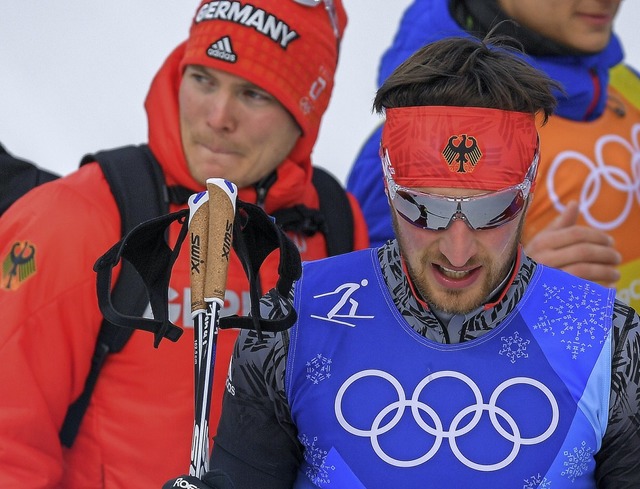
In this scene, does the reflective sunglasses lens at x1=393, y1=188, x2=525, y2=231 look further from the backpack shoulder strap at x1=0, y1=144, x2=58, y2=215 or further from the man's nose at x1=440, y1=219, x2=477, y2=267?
the backpack shoulder strap at x1=0, y1=144, x2=58, y2=215

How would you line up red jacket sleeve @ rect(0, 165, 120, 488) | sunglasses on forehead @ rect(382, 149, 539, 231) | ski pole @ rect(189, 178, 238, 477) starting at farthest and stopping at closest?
red jacket sleeve @ rect(0, 165, 120, 488) < sunglasses on forehead @ rect(382, 149, 539, 231) < ski pole @ rect(189, 178, 238, 477)

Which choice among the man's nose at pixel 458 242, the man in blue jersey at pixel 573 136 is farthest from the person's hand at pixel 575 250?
the man's nose at pixel 458 242

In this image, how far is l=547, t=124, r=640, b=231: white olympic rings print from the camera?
3133 millimetres

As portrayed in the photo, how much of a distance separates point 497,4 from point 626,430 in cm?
154

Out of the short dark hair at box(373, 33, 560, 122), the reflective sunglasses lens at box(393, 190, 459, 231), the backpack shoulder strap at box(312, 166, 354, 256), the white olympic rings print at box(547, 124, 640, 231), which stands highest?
the short dark hair at box(373, 33, 560, 122)

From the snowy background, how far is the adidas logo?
1.22 meters

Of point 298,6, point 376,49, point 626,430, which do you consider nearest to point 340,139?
point 376,49

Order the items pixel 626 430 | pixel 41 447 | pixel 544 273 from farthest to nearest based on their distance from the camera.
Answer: pixel 41 447 → pixel 544 273 → pixel 626 430

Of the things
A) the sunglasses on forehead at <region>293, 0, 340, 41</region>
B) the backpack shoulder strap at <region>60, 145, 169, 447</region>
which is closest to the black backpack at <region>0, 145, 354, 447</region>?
the backpack shoulder strap at <region>60, 145, 169, 447</region>

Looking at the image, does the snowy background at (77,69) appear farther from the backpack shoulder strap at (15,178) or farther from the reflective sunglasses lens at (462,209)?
the reflective sunglasses lens at (462,209)

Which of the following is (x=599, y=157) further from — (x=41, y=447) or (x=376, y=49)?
(x=41, y=447)

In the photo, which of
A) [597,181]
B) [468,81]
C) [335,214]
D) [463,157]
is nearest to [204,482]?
[463,157]

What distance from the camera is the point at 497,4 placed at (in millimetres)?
3318

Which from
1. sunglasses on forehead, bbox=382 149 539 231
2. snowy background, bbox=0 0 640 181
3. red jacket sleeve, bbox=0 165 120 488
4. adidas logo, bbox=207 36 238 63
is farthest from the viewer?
snowy background, bbox=0 0 640 181
